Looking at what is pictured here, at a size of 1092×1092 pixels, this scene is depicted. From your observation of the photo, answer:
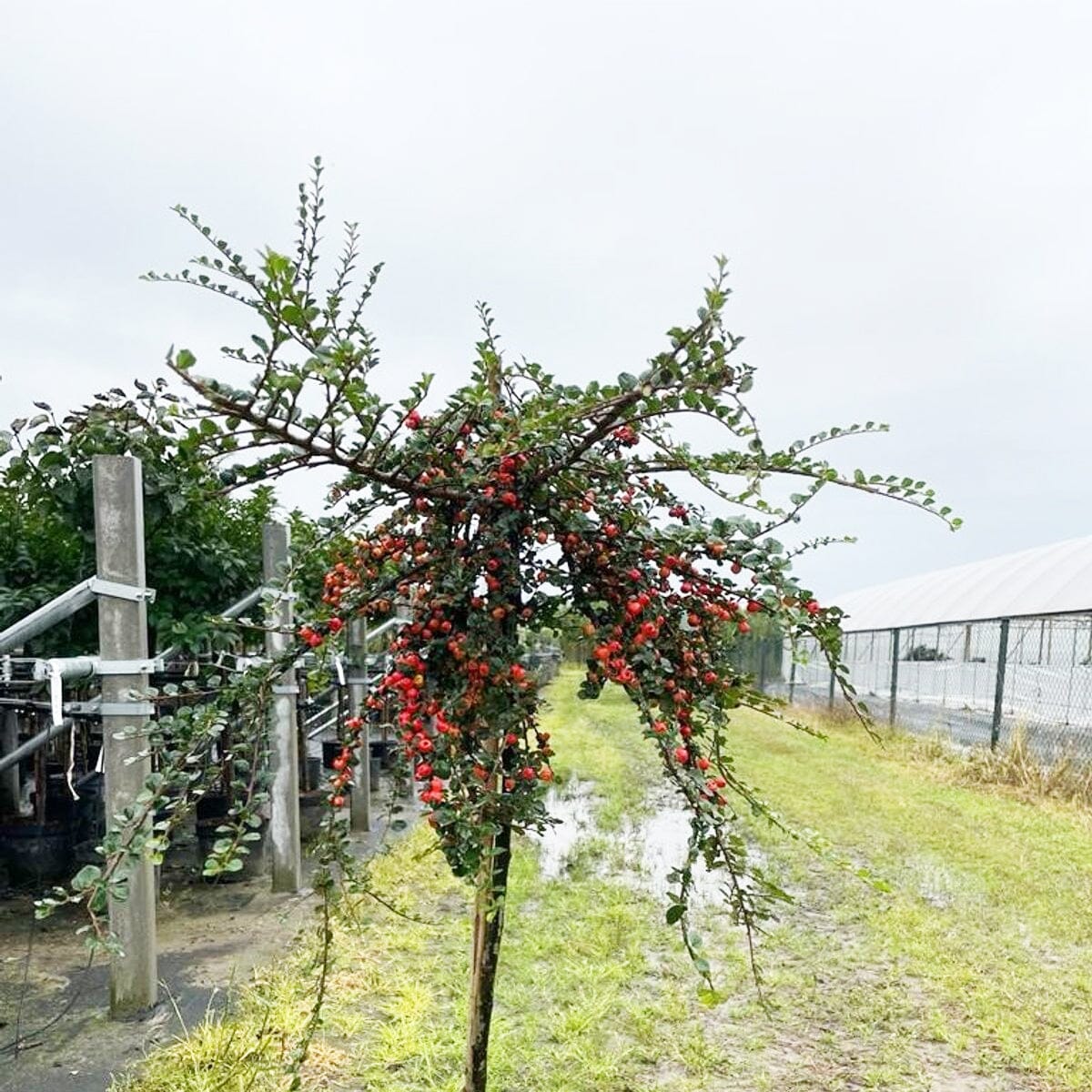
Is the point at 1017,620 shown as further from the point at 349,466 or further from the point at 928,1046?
the point at 349,466

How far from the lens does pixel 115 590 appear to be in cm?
284

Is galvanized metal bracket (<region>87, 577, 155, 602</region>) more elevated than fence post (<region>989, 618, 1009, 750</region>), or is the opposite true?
galvanized metal bracket (<region>87, 577, 155, 602</region>)

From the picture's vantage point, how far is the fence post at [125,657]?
9.25 ft

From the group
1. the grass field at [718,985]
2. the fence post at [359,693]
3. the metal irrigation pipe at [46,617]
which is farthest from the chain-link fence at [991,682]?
the metal irrigation pipe at [46,617]

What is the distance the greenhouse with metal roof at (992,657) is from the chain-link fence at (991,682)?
13mm

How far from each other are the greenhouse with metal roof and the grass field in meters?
1.22

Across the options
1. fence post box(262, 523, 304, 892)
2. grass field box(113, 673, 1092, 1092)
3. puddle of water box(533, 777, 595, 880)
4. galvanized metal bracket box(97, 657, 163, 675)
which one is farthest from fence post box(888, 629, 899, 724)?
galvanized metal bracket box(97, 657, 163, 675)

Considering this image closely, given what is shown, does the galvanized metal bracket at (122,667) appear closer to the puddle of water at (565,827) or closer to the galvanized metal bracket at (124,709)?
the galvanized metal bracket at (124,709)

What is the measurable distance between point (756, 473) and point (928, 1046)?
2290 mm

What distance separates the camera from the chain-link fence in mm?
7945

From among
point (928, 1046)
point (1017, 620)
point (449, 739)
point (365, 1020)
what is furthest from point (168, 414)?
point (1017, 620)

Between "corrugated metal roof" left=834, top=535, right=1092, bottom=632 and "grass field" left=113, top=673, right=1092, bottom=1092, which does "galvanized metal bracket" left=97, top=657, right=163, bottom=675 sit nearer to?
"grass field" left=113, top=673, right=1092, bottom=1092

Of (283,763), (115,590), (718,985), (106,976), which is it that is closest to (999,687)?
(718,985)

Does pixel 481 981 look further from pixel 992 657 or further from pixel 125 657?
pixel 992 657
